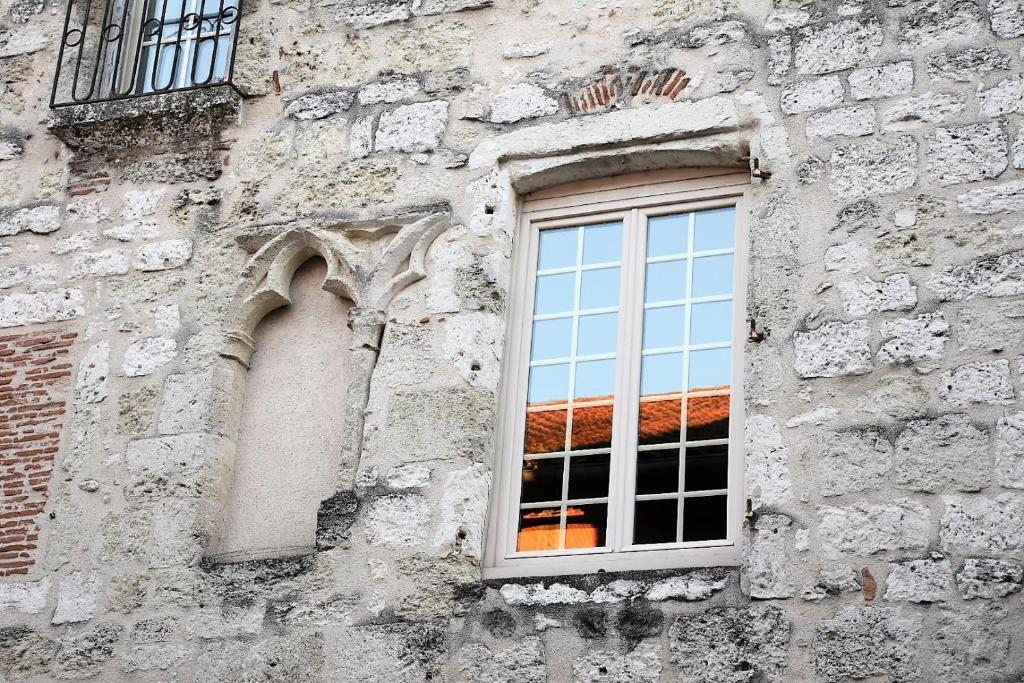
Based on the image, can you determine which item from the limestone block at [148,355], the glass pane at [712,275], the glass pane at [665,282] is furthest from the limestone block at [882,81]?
the limestone block at [148,355]

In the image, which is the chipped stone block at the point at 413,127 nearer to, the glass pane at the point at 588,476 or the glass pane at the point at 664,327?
the glass pane at the point at 664,327

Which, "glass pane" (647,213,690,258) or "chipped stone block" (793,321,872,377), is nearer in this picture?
"chipped stone block" (793,321,872,377)

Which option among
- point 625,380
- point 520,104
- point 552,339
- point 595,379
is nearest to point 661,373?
point 625,380

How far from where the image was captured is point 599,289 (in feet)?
22.1

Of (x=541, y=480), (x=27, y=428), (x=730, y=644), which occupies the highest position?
(x=27, y=428)

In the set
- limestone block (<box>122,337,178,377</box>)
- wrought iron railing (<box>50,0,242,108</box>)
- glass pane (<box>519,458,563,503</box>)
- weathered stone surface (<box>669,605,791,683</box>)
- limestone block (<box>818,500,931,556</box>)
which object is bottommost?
weathered stone surface (<box>669,605,791,683</box>)

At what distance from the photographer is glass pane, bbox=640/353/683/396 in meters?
6.42

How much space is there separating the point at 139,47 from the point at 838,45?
3.41 m

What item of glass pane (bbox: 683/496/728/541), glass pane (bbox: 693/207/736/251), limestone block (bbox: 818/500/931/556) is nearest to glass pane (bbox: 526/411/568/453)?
glass pane (bbox: 683/496/728/541)

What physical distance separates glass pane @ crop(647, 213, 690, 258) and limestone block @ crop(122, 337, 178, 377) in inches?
81.8

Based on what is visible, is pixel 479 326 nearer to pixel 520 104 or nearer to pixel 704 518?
pixel 520 104

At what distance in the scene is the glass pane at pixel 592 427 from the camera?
6.41 m

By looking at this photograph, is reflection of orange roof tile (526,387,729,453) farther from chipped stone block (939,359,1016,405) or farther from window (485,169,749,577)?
chipped stone block (939,359,1016,405)

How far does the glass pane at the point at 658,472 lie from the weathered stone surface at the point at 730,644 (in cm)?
63
